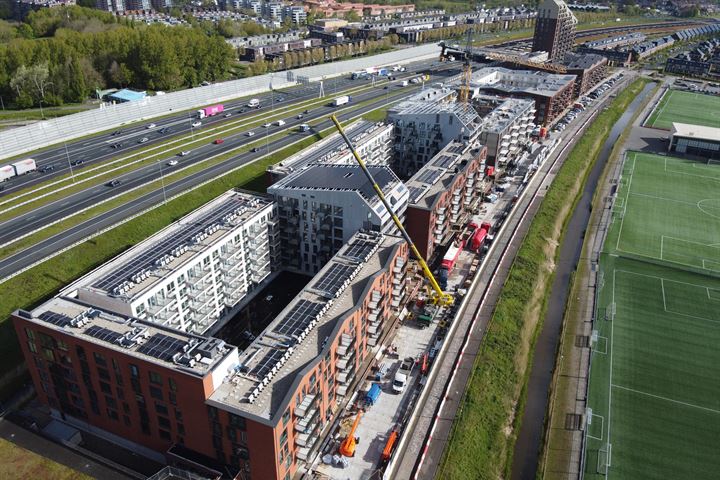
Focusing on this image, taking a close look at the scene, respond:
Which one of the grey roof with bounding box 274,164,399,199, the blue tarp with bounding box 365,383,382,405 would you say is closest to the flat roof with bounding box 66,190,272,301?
the grey roof with bounding box 274,164,399,199

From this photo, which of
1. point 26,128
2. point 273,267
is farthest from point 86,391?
point 26,128

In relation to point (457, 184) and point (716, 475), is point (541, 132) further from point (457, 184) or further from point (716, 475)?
point (716, 475)

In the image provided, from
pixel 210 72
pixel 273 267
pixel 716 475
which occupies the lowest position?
pixel 716 475

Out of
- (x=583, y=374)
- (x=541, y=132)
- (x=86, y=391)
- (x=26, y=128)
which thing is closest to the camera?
(x=86, y=391)

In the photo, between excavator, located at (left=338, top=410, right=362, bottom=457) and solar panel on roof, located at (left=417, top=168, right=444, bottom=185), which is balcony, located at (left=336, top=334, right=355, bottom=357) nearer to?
excavator, located at (left=338, top=410, right=362, bottom=457)

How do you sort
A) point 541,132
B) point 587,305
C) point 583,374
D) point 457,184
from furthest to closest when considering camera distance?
point 541,132
point 457,184
point 587,305
point 583,374

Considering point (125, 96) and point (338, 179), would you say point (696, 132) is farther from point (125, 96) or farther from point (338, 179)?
point (125, 96)
